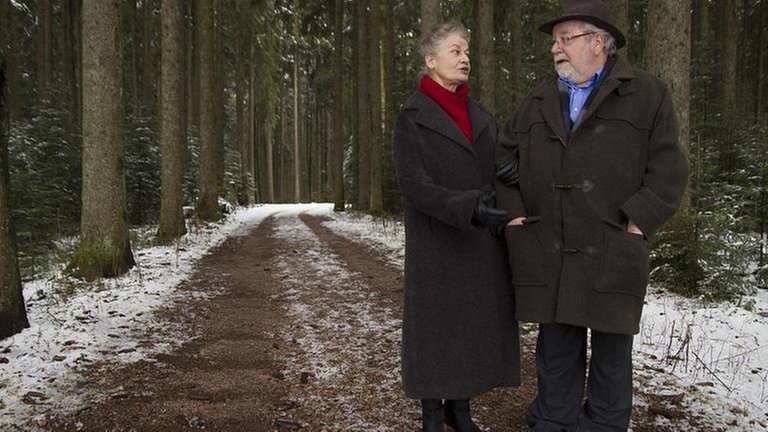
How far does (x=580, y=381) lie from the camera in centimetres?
265

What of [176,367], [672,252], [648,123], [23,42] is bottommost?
[176,367]

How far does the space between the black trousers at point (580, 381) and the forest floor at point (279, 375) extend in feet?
1.60

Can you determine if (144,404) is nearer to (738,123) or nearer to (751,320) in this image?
(751,320)

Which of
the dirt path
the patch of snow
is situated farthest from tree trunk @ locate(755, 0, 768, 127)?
the dirt path

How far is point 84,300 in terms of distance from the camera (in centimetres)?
587

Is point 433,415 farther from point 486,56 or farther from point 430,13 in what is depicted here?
point 486,56

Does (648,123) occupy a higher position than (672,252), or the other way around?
(648,123)

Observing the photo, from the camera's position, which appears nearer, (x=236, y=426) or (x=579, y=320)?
(x=579, y=320)

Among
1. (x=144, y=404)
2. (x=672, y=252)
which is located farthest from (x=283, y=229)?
(x=144, y=404)

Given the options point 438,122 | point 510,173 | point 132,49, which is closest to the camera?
point 510,173

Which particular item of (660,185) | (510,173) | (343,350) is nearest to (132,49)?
(343,350)

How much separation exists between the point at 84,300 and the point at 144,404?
320 cm

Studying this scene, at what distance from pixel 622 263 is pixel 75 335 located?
4.57 m

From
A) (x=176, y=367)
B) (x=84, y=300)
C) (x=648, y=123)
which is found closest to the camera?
(x=648, y=123)
